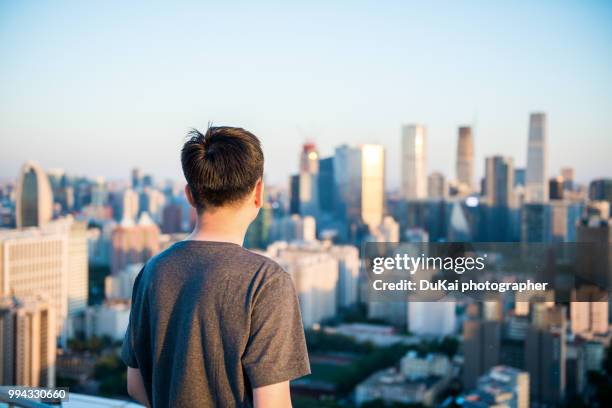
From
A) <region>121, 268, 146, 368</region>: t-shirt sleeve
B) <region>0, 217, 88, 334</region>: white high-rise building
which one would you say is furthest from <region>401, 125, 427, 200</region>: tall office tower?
<region>121, 268, 146, 368</region>: t-shirt sleeve

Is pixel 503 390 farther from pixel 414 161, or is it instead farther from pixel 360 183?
pixel 414 161

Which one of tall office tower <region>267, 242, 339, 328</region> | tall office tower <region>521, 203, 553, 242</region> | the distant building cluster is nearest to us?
the distant building cluster

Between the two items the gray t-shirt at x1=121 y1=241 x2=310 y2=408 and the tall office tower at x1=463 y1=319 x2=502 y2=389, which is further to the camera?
the tall office tower at x1=463 y1=319 x2=502 y2=389

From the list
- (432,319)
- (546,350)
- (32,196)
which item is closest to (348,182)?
(432,319)

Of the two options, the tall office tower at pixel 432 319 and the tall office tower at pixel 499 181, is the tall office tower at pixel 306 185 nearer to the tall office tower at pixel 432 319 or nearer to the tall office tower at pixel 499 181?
the tall office tower at pixel 499 181

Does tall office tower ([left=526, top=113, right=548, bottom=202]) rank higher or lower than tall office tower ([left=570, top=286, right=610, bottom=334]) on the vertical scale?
higher

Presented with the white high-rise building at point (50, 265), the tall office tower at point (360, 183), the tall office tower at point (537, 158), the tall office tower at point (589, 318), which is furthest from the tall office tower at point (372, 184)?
the tall office tower at point (589, 318)

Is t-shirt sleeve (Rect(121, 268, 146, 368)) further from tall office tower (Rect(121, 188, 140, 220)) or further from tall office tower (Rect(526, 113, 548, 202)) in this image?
tall office tower (Rect(526, 113, 548, 202))
